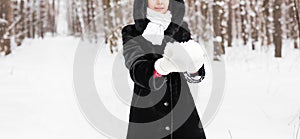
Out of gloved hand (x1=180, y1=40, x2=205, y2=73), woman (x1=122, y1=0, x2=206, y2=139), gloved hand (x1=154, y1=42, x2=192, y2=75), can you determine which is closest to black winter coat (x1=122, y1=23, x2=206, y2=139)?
woman (x1=122, y1=0, x2=206, y2=139)

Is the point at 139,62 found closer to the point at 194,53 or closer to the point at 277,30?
the point at 194,53

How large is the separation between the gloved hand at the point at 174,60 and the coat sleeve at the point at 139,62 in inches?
2.6

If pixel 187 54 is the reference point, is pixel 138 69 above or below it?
below

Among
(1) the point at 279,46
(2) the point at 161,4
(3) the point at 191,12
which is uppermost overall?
(2) the point at 161,4

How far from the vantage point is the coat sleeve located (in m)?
1.63

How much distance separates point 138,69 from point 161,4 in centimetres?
56

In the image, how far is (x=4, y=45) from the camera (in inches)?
462

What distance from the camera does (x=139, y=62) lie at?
170 centimetres

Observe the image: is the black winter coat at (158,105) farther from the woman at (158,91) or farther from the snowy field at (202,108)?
the snowy field at (202,108)

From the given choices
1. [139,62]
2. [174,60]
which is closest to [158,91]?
[139,62]

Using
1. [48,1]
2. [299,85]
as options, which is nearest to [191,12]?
[299,85]

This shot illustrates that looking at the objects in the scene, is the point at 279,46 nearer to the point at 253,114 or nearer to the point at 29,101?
the point at 253,114

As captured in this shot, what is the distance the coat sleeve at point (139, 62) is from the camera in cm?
163

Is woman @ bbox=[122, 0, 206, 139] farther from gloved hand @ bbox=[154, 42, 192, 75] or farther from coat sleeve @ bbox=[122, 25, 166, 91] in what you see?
gloved hand @ bbox=[154, 42, 192, 75]
